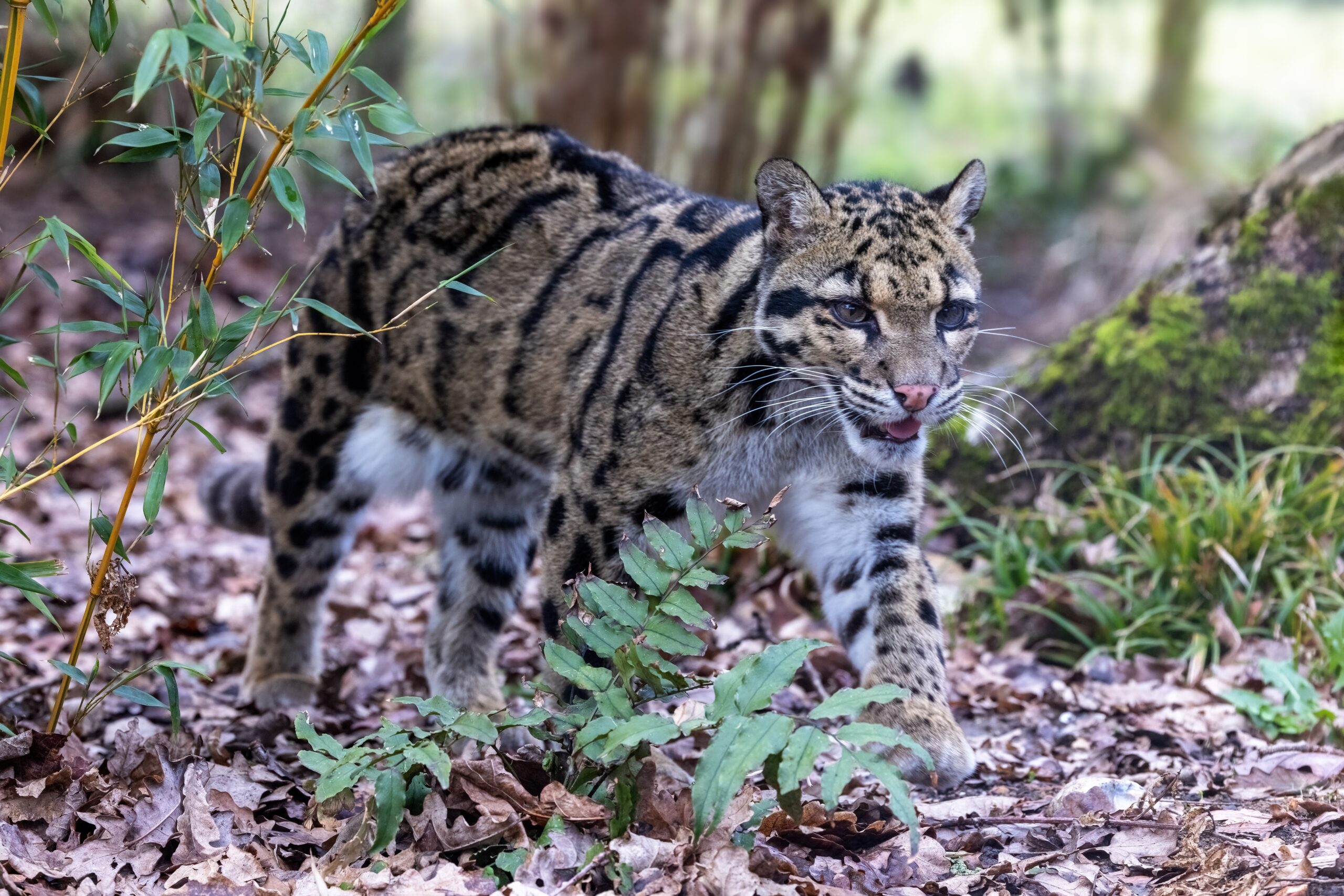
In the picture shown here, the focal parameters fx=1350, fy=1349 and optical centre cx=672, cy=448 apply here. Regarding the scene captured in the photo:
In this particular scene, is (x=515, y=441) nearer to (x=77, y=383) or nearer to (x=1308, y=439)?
(x=1308, y=439)

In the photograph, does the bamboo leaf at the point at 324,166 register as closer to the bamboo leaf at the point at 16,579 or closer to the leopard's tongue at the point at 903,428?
the bamboo leaf at the point at 16,579

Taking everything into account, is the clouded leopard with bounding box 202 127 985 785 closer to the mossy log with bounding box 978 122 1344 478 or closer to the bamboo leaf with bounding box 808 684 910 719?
the bamboo leaf with bounding box 808 684 910 719

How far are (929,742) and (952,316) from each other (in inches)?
47.7

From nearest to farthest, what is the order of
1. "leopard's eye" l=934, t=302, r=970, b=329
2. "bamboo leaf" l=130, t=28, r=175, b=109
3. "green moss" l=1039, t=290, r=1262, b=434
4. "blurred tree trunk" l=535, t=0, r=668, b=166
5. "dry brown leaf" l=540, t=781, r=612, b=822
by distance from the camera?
"bamboo leaf" l=130, t=28, r=175, b=109
"dry brown leaf" l=540, t=781, r=612, b=822
"leopard's eye" l=934, t=302, r=970, b=329
"green moss" l=1039, t=290, r=1262, b=434
"blurred tree trunk" l=535, t=0, r=668, b=166

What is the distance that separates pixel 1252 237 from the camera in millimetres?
6020

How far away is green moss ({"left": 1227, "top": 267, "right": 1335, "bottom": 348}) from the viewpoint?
18.9 feet

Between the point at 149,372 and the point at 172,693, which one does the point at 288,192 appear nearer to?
the point at 149,372

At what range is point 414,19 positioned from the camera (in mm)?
13258

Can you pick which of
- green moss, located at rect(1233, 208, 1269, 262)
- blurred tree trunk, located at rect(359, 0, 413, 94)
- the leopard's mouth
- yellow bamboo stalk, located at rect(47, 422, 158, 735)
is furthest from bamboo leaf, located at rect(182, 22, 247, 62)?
blurred tree trunk, located at rect(359, 0, 413, 94)

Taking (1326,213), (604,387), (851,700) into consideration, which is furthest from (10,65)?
(1326,213)

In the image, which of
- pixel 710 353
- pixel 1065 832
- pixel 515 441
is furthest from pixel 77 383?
pixel 1065 832

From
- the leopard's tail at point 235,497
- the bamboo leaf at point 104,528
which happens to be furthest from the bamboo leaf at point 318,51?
the leopard's tail at point 235,497

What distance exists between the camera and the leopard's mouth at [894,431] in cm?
381

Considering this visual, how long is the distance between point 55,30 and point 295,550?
8.53 ft
